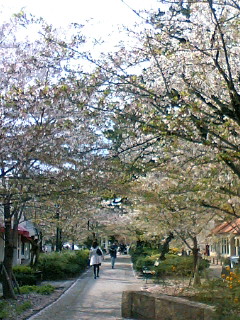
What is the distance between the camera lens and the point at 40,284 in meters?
21.2

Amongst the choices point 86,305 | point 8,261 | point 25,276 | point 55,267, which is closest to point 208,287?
point 86,305

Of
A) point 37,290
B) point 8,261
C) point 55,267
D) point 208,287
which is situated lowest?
point 37,290

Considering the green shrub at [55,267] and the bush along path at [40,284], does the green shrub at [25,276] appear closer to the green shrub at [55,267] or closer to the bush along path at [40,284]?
the bush along path at [40,284]

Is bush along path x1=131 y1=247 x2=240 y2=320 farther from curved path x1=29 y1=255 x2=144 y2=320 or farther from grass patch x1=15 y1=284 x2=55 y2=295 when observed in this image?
grass patch x1=15 y1=284 x2=55 y2=295

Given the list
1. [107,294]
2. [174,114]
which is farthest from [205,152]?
[107,294]

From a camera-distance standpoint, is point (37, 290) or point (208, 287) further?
point (37, 290)

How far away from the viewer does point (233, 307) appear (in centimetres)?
960

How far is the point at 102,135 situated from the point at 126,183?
5.13 feet

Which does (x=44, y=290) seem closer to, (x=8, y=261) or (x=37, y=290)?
(x=37, y=290)

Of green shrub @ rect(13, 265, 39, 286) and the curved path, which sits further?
green shrub @ rect(13, 265, 39, 286)

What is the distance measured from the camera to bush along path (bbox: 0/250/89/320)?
1330 cm

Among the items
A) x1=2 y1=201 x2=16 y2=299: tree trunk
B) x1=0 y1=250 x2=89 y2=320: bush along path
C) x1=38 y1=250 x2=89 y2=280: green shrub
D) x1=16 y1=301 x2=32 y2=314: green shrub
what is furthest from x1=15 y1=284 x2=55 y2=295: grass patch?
x1=38 y1=250 x2=89 y2=280: green shrub

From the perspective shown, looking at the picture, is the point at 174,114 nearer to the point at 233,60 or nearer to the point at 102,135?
the point at 233,60

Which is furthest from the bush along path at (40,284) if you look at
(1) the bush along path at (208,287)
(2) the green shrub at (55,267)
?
(1) the bush along path at (208,287)
